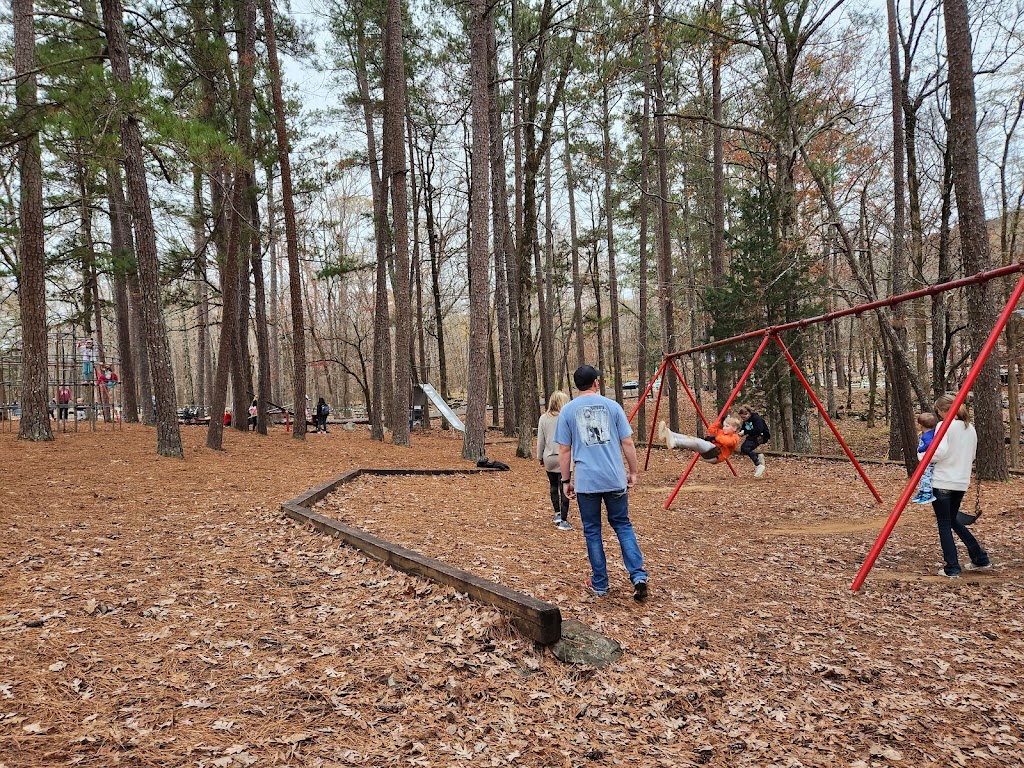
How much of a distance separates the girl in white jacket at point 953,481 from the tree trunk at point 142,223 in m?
10.7

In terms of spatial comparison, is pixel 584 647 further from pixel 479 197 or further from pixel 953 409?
pixel 479 197

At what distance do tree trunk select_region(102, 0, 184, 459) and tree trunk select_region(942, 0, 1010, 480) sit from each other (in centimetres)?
1298

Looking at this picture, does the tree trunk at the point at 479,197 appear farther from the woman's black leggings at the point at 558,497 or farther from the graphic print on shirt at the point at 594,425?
the graphic print on shirt at the point at 594,425

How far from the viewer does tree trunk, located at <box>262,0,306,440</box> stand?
45.3 ft

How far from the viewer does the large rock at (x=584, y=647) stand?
12.3ft

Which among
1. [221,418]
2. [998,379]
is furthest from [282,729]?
[998,379]

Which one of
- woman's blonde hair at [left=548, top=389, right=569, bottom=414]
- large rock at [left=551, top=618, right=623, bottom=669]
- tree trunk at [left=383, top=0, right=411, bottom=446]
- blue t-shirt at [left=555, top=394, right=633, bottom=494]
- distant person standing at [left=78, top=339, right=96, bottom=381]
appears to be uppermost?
tree trunk at [left=383, top=0, right=411, bottom=446]

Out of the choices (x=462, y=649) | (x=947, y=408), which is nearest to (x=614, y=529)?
(x=462, y=649)

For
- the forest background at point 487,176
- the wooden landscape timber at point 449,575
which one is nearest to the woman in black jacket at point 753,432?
the forest background at point 487,176

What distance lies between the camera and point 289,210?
14.5 meters

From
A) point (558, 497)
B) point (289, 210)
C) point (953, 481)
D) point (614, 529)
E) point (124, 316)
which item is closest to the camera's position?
point (614, 529)

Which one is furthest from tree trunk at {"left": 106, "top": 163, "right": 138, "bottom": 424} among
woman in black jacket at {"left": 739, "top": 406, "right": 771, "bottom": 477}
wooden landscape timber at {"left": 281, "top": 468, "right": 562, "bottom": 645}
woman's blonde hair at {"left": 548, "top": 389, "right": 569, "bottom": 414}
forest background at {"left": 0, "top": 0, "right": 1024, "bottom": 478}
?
woman in black jacket at {"left": 739, "top": 406, "right": 771, "bottom": 477}

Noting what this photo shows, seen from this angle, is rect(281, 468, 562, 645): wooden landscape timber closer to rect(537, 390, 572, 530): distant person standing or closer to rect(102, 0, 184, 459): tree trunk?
rect(537, 390, 572, 530): distant person standing

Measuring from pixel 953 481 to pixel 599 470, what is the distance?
11.3 ft
